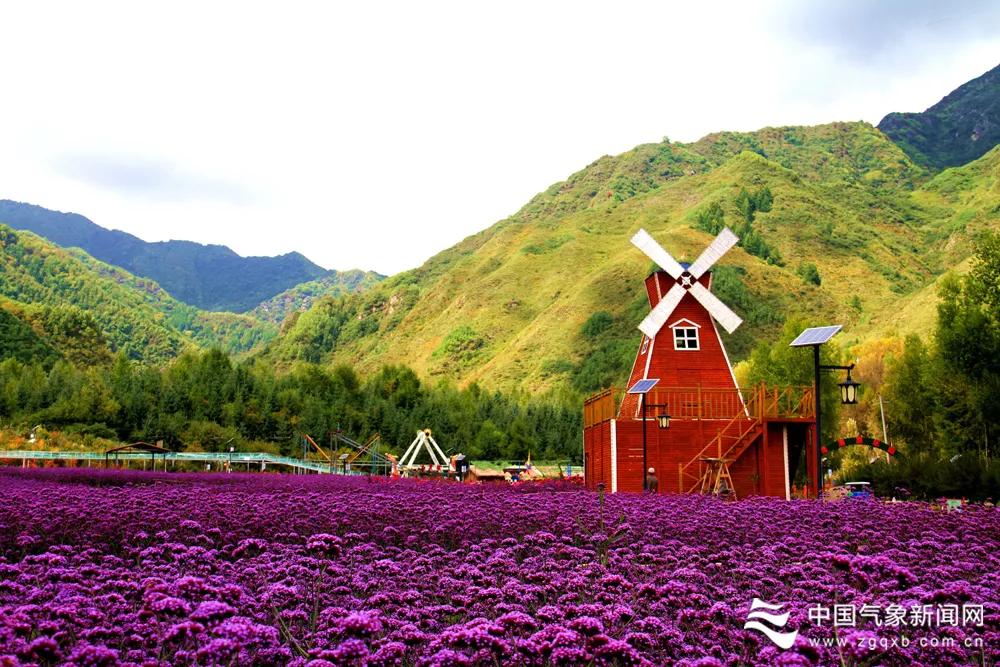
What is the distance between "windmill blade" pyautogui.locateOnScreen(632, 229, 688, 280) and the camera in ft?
118

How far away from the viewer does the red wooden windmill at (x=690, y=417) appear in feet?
100

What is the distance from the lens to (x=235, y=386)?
2741 inches

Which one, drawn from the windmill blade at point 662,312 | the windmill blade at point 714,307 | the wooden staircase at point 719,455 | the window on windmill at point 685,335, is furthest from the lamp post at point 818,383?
the windmill blade at point 714,307

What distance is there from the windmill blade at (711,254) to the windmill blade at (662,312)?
121 centimetres

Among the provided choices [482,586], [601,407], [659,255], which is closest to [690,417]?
[601,407]

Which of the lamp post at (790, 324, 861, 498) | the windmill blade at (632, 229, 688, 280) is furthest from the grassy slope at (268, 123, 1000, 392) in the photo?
the lamp post at (790, 324, 861, 498)

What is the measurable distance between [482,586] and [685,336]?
2753 centimetres

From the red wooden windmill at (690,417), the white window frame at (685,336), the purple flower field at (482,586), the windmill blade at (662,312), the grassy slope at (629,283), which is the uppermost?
the grassy slope at (629,283)

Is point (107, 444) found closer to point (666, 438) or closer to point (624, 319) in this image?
point (666, 438)

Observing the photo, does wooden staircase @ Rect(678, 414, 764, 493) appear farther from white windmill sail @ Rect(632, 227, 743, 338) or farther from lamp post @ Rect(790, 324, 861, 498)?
lamp post @ Rect(790, 324, 861, 498)

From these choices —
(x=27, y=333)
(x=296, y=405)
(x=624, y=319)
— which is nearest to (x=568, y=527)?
(x=296, y=405)

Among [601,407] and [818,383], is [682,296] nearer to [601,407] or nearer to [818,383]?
[601,407]

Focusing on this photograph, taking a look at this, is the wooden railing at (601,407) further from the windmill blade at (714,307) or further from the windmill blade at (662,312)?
the windmill blade at (714,307)

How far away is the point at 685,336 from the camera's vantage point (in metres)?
35.1
